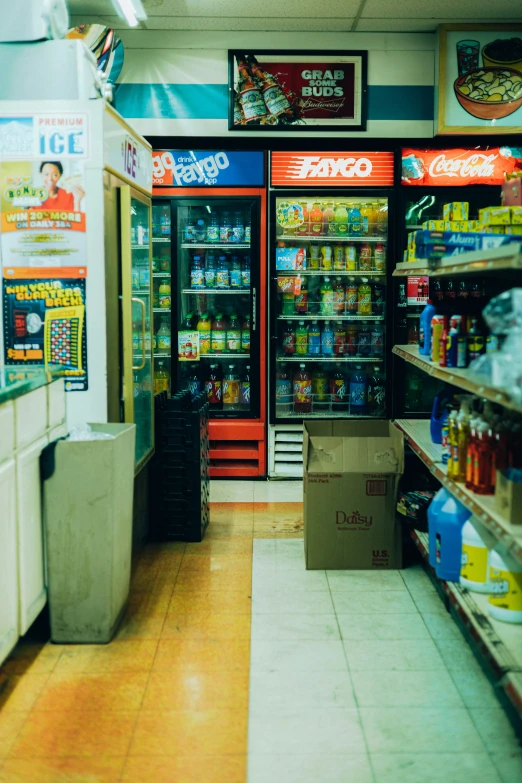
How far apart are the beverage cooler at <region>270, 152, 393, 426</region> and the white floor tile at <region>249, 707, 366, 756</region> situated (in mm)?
3505

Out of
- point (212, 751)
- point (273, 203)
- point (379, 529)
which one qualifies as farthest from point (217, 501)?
point (212, 751)

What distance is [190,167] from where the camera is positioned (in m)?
5.98

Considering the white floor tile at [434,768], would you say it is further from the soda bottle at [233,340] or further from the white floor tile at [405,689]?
the soda bottle at [233,340]

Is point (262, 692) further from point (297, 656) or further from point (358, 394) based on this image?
point (358, 394)

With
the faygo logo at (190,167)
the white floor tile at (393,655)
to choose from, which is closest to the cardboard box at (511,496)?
the white floor tile at (393,655)

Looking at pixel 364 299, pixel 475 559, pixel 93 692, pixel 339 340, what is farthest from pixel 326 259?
pixel 93 692

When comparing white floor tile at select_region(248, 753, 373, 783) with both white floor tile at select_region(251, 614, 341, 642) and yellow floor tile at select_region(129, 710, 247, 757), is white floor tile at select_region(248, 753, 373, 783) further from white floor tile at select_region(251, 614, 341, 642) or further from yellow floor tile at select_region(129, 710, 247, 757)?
white floor tile at select_region(251, 614, 341, 642)

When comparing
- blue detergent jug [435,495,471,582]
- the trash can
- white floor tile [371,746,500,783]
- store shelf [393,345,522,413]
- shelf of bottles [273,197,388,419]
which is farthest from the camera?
shelf of bottles [273,197,388,419]

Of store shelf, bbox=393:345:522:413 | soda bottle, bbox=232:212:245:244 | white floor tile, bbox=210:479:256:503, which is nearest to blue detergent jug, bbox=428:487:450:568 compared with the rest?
store shelf, bbox=393:345:522:413

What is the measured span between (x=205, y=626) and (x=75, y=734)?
96cm

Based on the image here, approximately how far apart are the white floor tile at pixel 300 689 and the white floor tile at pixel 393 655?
13 cm

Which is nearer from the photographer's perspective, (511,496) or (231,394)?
(511,496)

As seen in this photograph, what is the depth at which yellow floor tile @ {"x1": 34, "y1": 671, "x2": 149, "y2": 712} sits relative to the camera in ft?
9.43

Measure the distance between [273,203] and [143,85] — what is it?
1.37 m
